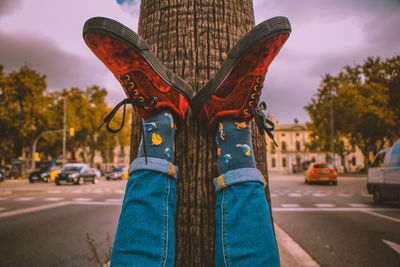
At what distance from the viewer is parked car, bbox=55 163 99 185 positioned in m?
17.7

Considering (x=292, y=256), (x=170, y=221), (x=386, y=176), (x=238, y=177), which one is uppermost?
(x=238, y=177)

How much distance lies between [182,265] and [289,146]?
69.2m

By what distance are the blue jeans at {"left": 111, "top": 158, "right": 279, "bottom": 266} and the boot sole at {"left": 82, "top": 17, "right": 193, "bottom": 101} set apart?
52 cm

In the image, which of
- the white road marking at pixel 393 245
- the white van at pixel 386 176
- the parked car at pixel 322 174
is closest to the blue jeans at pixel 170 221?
the white road marking at pixel 393 245

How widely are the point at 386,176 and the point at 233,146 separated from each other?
25.0 feet

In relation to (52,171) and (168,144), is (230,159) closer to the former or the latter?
(168,144)

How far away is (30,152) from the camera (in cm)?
2934

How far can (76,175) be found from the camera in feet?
59.0

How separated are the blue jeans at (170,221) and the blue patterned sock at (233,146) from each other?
0.22 feet

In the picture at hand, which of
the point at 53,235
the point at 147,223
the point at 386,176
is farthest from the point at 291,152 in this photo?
the point at 147,223

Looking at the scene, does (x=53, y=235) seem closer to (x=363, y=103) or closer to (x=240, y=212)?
Result: (x=240, y=212)

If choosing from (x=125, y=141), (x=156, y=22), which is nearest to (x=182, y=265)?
(x=156, y=22)

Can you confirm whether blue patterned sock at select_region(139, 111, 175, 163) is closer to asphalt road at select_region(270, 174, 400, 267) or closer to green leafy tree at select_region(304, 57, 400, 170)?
asphalt road at select_region(270, 174, 400, 267)

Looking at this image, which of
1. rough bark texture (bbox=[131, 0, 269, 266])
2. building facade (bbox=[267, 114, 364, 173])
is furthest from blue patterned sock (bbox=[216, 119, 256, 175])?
building facade (bbox=[267, 114, 364, 173])
